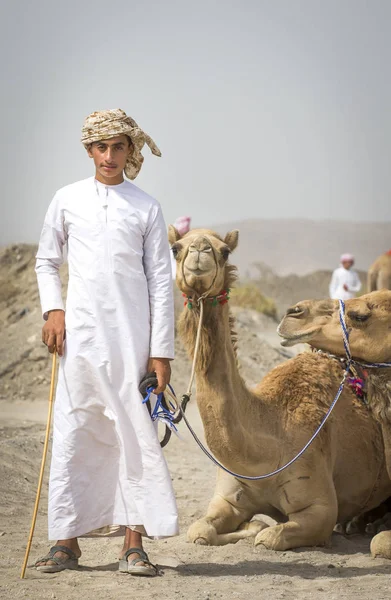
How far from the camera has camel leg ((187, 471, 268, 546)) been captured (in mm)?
5922

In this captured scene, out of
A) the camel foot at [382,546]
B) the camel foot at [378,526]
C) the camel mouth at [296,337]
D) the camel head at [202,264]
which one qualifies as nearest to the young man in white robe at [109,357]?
the camel head at [202,264]

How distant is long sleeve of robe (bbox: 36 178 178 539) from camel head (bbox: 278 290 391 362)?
36.2 inches

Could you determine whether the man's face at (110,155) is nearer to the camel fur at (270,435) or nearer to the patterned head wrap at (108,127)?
the patterned head wrap at (108,127)

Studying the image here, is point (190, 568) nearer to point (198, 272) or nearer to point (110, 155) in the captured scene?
point (198, 272)

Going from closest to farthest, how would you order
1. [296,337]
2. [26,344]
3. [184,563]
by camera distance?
[184,563]
[296,337]
[26,344]

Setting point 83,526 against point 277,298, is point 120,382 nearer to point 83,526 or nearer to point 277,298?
point 83,526

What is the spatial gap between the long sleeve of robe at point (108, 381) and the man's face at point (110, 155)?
15 centimetres

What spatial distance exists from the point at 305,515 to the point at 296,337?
43.6 inches

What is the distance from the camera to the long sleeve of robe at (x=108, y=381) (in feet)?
15.8

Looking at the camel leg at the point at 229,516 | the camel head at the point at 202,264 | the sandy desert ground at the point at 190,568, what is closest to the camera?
the sandy desert ground at the point at 190,568

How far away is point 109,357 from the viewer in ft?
15.8

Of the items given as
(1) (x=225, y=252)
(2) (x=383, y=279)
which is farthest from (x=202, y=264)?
(2) (x=383, y=279)

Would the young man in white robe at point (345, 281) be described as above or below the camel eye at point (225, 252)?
above

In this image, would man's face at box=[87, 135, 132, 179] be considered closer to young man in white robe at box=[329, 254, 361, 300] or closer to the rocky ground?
the rocky ground
